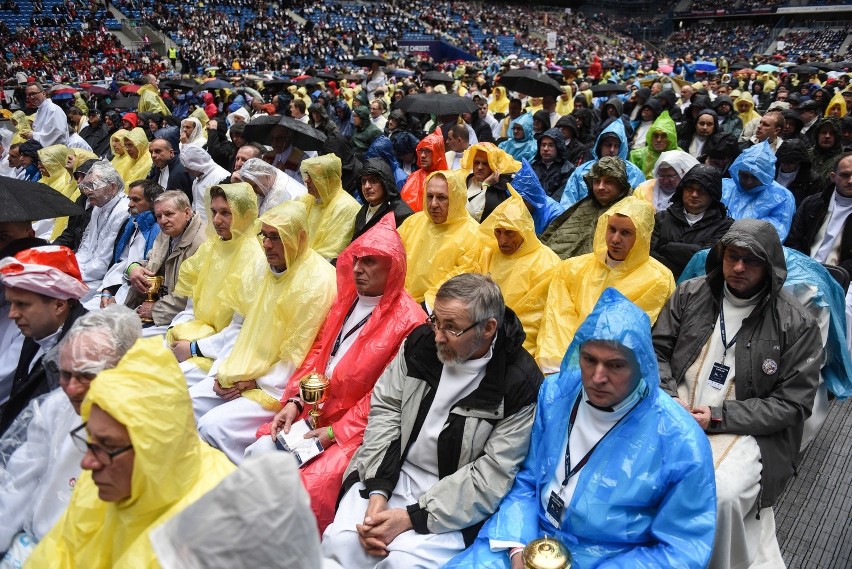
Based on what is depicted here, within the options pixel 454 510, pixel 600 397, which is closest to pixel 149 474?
pixel 454 510

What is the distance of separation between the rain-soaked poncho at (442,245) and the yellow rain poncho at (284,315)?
3.67 feet

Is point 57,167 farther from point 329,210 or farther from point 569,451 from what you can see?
point 569,451

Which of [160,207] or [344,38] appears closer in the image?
[160,207]

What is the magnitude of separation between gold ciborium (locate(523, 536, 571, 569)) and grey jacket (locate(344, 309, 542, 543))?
0.38 m

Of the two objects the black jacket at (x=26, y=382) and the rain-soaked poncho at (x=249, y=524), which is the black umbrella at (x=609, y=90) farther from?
the rain-soaked poncho at (x=249, y=524)

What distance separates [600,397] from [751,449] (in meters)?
1.04

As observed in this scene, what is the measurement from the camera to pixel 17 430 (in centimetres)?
264

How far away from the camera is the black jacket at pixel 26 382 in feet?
9.58

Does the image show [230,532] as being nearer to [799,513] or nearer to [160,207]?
[799,513]

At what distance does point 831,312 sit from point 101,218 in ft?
21.4

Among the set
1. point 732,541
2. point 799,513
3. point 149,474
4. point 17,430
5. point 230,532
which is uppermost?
point 230,532

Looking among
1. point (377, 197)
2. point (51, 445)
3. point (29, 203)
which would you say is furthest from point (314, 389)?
point (377, 197)

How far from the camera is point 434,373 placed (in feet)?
9.09

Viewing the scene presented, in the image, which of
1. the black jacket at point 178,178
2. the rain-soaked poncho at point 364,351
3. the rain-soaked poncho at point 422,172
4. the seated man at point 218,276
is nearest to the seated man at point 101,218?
the black jacket at point 178,178
